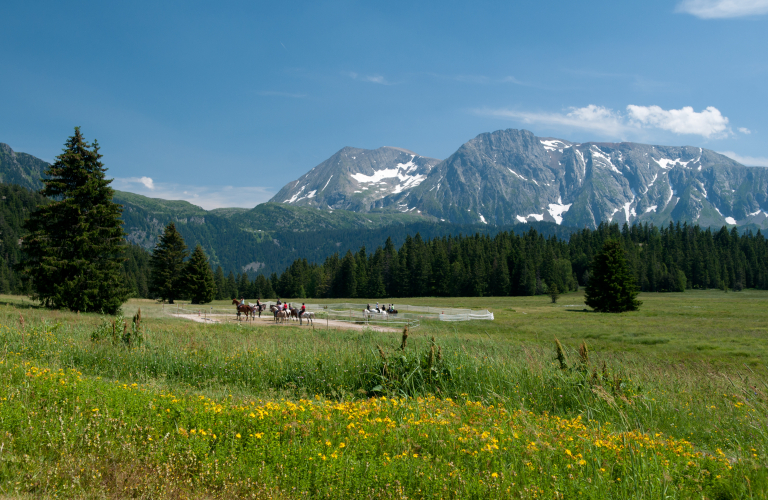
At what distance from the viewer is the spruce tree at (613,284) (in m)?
52.4

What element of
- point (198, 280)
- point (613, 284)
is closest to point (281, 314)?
point (198, 280)

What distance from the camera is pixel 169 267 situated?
6475 cm

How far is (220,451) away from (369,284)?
106 meters

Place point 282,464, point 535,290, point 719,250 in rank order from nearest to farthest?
point 282,464
point 535,290
point 719,250

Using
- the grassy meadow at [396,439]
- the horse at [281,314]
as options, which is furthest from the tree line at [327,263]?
the grassy meadow at [396,439]

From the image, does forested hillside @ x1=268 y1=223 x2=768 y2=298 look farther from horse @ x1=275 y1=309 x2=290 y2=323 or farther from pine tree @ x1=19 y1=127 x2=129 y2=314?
pine tree @ x1=19 y1=127 x2=129 y2=314

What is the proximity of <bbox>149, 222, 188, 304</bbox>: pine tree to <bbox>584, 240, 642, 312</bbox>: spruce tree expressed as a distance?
183 ft

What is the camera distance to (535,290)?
109062 millimetres

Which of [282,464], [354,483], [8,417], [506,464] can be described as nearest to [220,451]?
[282,464]

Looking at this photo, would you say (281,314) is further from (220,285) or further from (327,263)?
(220,285)

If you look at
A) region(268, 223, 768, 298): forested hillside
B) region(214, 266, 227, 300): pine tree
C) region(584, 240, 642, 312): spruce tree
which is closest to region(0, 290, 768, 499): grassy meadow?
region(584, 240, 642, 312): spruce tree

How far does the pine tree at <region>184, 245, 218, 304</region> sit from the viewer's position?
6328cm

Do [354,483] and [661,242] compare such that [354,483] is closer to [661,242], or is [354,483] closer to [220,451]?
[220,451]

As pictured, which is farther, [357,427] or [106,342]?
[106,342]
